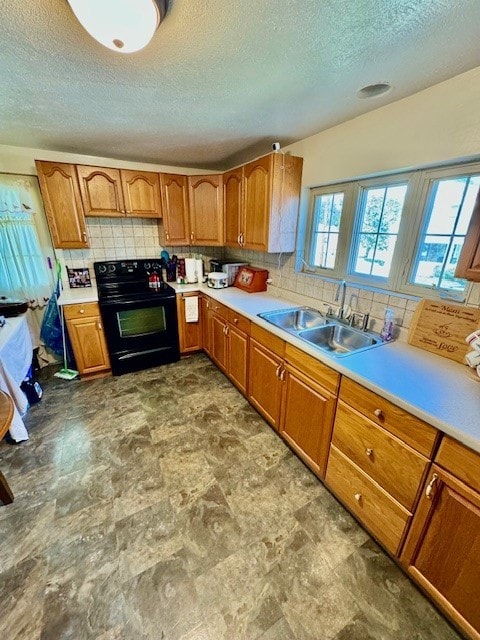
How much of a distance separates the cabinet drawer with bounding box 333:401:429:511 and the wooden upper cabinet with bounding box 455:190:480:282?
0.77 metres

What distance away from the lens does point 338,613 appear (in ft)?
3.52

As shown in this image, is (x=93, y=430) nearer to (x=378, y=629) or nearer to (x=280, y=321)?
(x=280, y=321)

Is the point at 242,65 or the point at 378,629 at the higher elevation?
the point at 242,65

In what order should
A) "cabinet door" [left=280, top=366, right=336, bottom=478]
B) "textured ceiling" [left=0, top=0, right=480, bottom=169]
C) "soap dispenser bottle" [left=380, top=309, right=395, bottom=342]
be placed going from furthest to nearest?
"soap dispenser bottle" [left=380, top=309, right=395, bottom=342] → "cabinet door" [left=280, top=366, right=336, bottom=478] → "textured ceiling" [left=0, top=0, right=480, bottom=169]

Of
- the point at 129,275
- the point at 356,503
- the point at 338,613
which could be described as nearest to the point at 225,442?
the point at 356,503

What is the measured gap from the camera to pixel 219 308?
2557 millimetres

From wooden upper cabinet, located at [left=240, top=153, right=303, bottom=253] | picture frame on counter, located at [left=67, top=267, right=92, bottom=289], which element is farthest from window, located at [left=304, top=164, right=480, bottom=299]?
picture frame on counter, located at [left=67, top=267, right=92, bottom=289]

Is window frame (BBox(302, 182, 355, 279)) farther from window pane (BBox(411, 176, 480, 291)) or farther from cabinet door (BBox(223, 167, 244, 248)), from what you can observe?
cabinet door (BBox(223, 167, 244, 248))

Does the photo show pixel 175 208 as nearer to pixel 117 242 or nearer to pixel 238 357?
pixel 117 242

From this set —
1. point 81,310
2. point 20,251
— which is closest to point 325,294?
point 81,310

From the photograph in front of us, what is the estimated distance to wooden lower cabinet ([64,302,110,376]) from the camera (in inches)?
96.0

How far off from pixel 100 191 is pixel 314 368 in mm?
2583

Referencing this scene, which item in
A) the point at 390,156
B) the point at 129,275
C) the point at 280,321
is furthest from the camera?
the point at 129,275

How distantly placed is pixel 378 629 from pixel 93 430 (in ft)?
6.59
